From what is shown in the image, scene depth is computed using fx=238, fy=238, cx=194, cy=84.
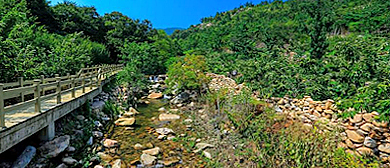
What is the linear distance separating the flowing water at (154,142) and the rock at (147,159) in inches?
5.1

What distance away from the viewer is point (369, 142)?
4.81 metres

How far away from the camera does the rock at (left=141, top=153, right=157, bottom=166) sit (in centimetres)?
612

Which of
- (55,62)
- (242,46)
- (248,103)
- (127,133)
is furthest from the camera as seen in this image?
(242,46)

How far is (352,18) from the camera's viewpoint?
800 inches

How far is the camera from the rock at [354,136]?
4.94 m

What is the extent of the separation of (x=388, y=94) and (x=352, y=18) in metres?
19.1

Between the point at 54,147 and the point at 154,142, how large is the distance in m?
2.96

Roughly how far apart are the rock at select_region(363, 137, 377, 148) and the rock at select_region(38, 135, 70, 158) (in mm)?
6554

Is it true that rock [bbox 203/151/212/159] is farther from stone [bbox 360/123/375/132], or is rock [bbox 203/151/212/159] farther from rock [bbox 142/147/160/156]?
stone [bbox 360/123/375/132]

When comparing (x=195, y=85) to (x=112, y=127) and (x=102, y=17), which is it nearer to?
(x=112, y=127)

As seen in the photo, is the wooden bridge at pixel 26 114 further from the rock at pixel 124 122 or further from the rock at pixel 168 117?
the rock at pixel 168 117

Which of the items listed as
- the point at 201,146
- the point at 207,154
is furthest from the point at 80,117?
the point at 207,154

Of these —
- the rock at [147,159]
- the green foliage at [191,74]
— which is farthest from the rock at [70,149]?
the green foliage at [191,74]

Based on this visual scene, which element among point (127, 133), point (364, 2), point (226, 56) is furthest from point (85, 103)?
point (364, 2)
